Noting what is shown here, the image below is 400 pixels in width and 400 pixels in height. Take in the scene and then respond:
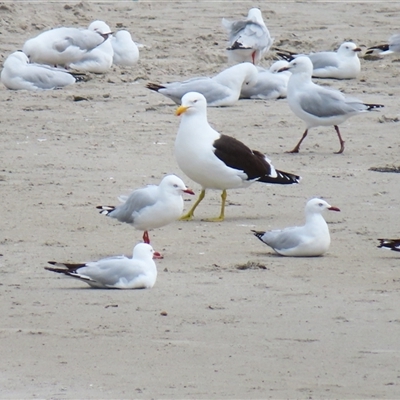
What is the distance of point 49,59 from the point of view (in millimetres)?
14195

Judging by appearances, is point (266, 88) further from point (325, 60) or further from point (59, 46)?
point (59, 46)

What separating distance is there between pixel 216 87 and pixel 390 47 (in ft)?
12.1

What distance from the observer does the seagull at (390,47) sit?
1473 centimetres

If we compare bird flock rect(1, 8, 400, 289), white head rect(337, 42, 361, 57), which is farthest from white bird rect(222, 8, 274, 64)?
white head rect(337, 42, 361, 57)

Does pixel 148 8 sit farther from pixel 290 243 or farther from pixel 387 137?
pixel 290 243

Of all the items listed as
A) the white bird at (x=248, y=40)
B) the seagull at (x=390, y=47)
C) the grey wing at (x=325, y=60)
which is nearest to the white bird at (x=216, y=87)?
the grey wing at (x=325, y=60)

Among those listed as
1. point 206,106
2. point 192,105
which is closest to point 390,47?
point 206,106

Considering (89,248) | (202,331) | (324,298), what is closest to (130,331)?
(202,331)

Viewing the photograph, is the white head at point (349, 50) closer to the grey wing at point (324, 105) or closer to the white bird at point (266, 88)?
the white bird at point (266, 88)

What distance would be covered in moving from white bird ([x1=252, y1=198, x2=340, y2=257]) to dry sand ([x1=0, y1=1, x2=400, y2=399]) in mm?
63

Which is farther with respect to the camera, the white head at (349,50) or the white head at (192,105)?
the white head at (349,50)

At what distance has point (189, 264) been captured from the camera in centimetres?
695

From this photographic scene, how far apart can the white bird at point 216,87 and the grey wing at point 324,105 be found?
4.81ft

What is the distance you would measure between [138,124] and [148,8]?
26.2 feet
